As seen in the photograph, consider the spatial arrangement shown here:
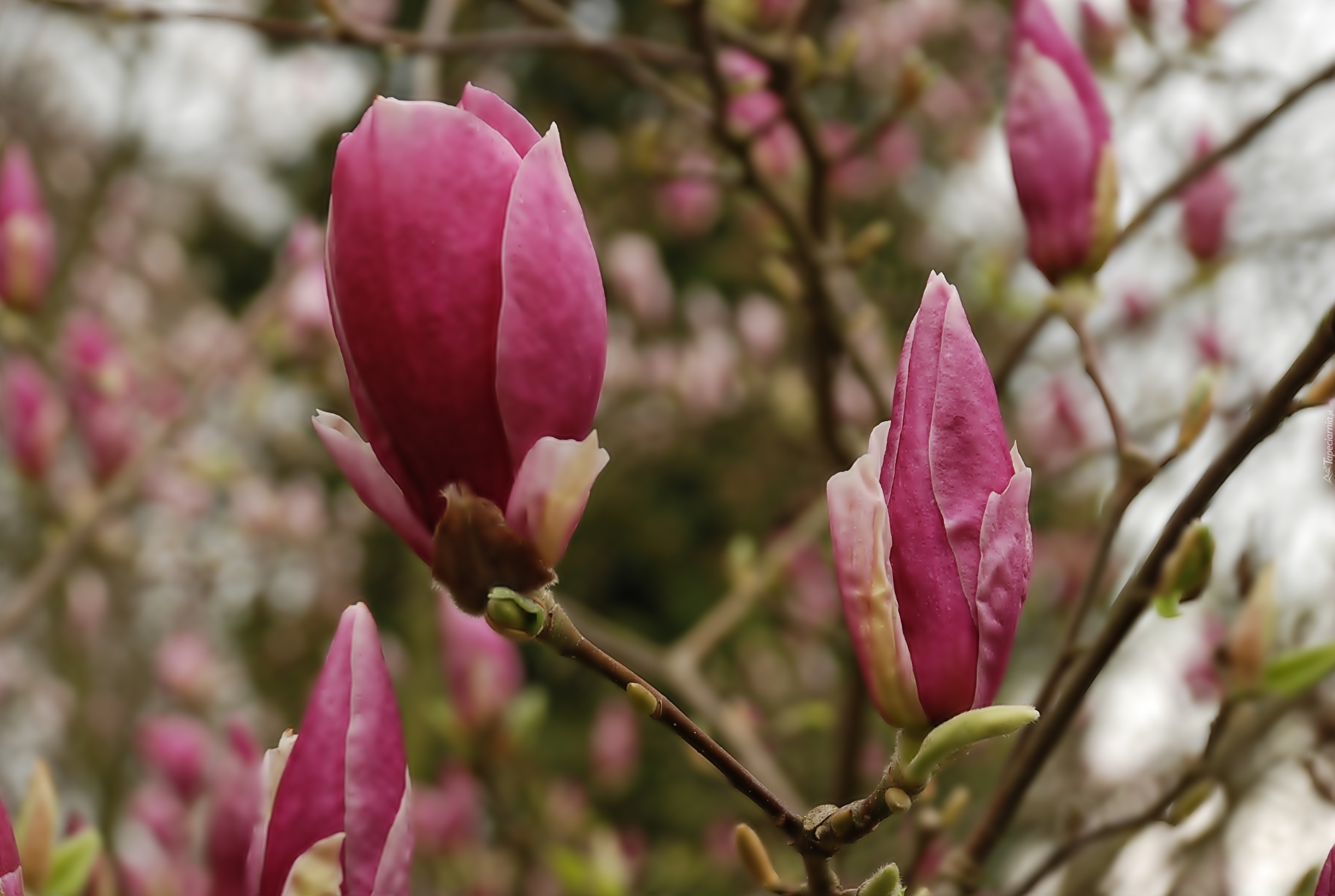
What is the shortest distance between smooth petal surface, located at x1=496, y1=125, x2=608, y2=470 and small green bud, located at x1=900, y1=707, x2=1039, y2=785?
22 cm

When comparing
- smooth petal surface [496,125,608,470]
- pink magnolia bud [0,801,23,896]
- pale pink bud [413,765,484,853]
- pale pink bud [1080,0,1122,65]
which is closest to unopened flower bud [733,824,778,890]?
smooth petal surface [496,125,608,470]

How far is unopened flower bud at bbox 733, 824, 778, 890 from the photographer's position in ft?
2.01

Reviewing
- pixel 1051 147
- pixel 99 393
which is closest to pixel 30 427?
pixel 99 393

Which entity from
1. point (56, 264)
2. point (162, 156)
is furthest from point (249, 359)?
point (162, 156)

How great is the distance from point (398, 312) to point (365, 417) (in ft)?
0.19

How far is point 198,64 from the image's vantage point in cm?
508

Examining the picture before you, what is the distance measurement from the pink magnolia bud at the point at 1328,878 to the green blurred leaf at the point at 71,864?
34 cm

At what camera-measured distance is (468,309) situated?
20.7 inches

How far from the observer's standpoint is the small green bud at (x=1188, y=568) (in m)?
0.72

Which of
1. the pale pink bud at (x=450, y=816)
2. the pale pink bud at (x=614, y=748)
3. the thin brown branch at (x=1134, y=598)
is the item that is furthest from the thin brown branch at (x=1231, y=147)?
the pale pink bud at (x=614, y=748)

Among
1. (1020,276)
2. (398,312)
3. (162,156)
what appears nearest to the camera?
(398,312)

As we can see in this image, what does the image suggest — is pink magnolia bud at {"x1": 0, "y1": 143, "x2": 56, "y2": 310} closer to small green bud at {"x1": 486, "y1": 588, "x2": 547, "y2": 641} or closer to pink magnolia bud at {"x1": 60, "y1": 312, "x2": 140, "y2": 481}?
pink magnolia bud at {"x1": 60, "y1": 312, "x2": 140, "y2": 481}

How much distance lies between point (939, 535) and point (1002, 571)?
0.11ft

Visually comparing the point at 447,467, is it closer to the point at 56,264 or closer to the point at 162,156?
the point at 56,264
